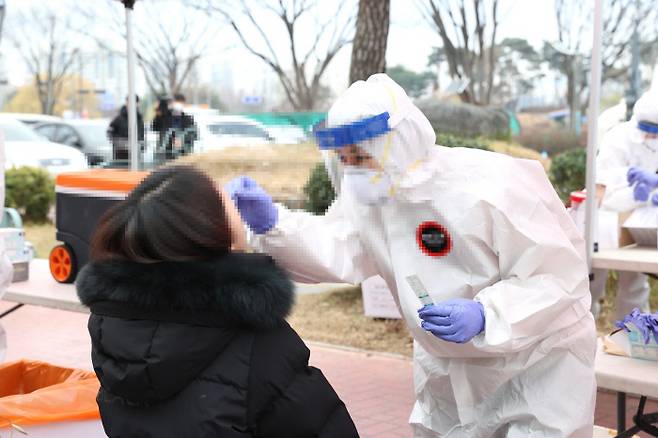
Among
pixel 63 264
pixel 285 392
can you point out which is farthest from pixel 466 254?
pixel 63 264

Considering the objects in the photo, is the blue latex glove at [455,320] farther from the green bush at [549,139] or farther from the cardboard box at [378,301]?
the green bush at [549,139]

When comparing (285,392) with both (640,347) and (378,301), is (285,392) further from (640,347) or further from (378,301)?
(378,301)

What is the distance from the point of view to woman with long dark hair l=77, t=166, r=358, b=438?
1.61 m

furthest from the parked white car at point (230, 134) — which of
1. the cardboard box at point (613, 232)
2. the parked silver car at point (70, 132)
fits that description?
the parked silver car at point (70, 132)

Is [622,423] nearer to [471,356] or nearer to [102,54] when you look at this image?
[471,356]

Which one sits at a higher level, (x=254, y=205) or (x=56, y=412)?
(x=254, y=205)

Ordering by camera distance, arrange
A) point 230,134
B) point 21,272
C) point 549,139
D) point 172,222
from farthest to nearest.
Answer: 1. point 549,139
2. point 21,272
3. point 230,134
4. point 172,222

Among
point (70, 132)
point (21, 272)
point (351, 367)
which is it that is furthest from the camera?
point (70, 132)

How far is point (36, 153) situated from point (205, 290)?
36.8 ft

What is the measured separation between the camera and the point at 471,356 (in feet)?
6.83

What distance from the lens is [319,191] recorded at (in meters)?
2.33

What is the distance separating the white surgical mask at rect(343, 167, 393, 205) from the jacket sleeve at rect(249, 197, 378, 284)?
0.15m

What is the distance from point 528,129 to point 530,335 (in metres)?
10.0

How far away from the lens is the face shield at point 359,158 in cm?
198
